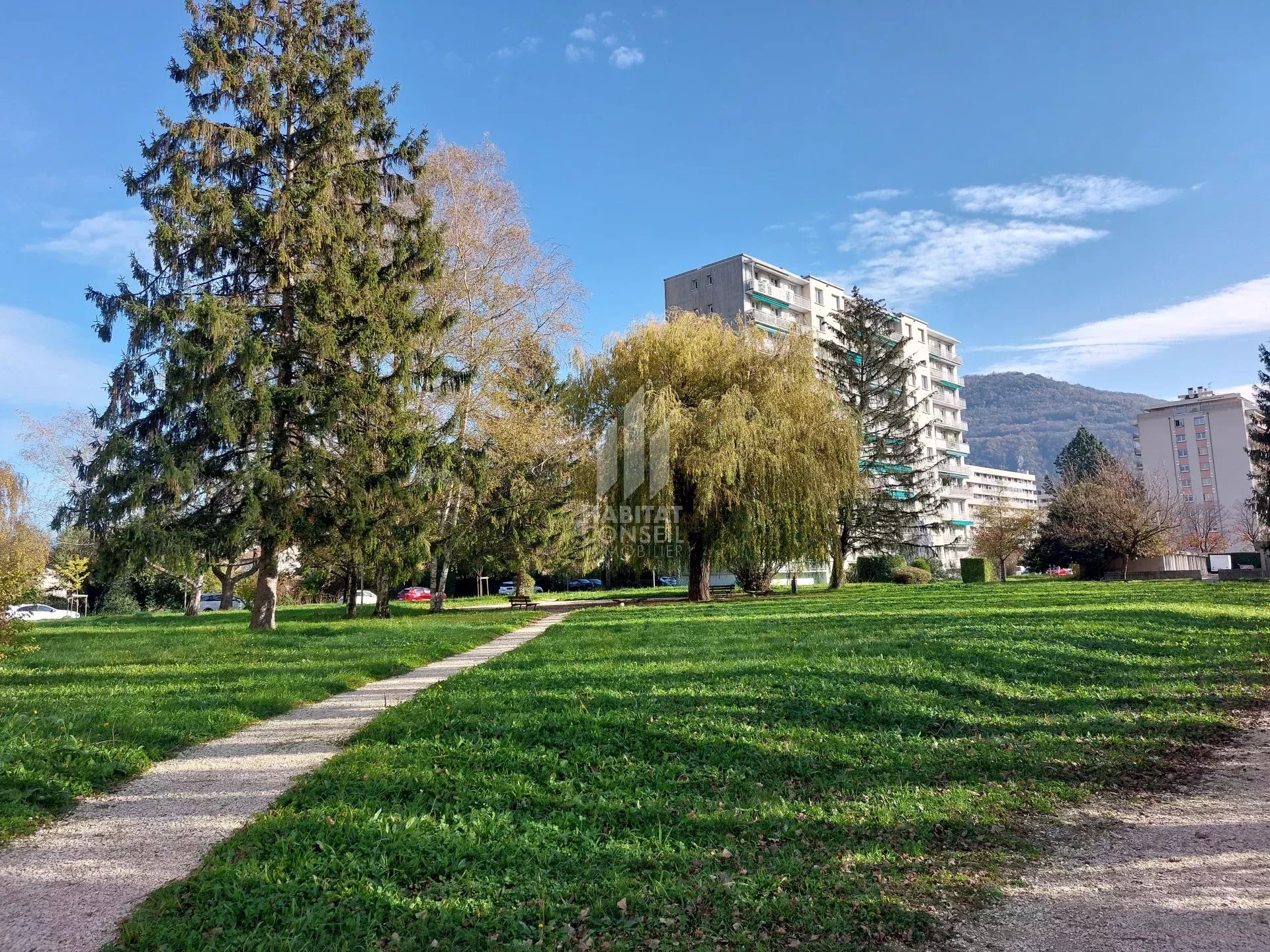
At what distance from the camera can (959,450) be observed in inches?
3275

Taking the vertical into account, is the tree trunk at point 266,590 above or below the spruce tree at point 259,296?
below

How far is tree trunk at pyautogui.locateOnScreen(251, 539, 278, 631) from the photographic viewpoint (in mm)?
16812

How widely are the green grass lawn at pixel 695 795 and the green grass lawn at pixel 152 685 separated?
1.61 meters

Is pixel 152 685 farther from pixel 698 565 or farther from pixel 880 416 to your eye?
pixel 880 416

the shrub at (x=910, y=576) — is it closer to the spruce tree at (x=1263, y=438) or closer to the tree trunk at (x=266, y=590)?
the spruce tree at (x=1263, y=438)

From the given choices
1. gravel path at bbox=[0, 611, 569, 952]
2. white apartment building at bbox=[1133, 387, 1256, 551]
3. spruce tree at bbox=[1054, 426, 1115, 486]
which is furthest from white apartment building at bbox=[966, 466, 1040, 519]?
gravel path at bbox=[0, 611, 569, 952]

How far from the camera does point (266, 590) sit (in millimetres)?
17047

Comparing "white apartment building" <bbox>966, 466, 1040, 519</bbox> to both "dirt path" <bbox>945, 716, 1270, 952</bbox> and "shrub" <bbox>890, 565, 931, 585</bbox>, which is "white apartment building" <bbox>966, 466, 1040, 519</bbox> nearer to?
"shrub" <bbox>890, 565, 931, 585</bbox>

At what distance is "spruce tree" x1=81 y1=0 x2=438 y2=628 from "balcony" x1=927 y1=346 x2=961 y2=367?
246ft

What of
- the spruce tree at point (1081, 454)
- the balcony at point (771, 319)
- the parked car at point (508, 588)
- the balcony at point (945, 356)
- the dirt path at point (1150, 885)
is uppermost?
the balcony at point (945, 356)

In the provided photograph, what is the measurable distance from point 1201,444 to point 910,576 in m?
99.0

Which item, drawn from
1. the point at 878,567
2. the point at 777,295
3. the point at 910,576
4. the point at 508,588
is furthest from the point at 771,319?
the point at 910,576

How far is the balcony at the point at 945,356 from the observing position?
82.6 metres

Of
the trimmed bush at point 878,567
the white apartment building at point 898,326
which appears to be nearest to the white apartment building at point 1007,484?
the white apartment building at point 898,326
